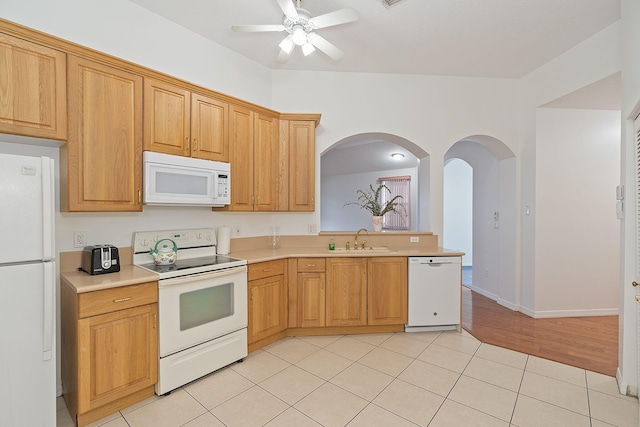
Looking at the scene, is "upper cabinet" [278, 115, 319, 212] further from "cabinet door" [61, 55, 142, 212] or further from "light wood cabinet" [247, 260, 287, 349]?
"cabinet door" [61, 55, 142, 212]

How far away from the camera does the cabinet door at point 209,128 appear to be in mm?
2650

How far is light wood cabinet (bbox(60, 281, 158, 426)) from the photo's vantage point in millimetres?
1799

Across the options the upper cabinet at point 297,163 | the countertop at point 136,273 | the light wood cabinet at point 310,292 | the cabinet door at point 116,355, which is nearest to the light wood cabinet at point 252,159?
the upper cabinet at point 297,163

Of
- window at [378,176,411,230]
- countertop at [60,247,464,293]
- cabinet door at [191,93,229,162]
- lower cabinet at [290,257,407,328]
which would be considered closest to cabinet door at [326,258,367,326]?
lower cabinet at [290,257,407,328]

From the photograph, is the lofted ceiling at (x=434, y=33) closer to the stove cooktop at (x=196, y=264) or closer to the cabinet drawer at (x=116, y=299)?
the stove cooktop at (x=196, y=264)

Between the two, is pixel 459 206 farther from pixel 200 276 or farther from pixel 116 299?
pixel 116 299

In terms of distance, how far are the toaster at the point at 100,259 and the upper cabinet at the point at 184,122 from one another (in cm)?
83

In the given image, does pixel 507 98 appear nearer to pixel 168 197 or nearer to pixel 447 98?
pixel 447 98

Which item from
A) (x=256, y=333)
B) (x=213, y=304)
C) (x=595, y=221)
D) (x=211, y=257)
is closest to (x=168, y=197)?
(x=211, y=257)

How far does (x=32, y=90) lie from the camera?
71.2 inches

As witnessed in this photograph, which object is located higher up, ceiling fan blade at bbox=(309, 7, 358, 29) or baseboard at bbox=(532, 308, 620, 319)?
ceiling fan blade at bbox=(309, 7, 358, 29)

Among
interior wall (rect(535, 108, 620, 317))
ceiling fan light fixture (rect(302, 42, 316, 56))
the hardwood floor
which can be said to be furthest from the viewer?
interior wall (rect(535, 108, 620, 317))

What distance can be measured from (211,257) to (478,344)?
280cm

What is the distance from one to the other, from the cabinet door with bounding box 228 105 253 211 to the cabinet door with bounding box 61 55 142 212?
0.82 m
